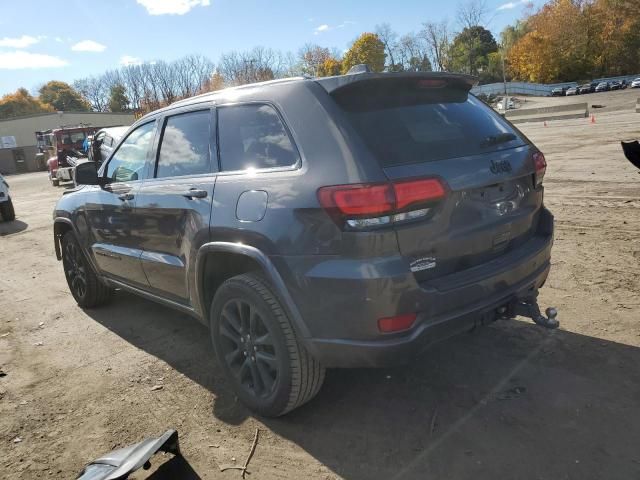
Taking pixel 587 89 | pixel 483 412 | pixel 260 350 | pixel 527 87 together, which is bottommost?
pixel 483 412

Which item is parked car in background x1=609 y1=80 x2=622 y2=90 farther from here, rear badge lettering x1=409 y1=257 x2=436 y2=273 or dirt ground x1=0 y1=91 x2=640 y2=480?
rear badge lettering x1=409 y1=257 x2=436 y2=273

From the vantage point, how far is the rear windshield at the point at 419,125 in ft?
8.38

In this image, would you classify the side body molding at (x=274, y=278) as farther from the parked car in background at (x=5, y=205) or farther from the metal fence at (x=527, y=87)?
the metal fence at (x=527, y=87)

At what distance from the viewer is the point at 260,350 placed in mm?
2947

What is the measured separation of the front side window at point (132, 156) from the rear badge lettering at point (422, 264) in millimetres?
2474

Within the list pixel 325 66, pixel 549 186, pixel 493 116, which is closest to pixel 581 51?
pixel 325 66

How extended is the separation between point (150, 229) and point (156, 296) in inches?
22.8

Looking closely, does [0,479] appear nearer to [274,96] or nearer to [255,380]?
[255,380]

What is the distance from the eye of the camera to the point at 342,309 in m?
2.42

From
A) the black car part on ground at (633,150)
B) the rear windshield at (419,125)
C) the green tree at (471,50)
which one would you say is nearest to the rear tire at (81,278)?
the rear windshield at (419,125)

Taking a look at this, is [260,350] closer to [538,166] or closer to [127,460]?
[127,460]

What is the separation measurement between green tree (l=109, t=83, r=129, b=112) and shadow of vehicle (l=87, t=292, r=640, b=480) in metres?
106

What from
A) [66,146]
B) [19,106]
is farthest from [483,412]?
[19,106]

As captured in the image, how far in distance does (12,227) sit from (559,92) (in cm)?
7857
